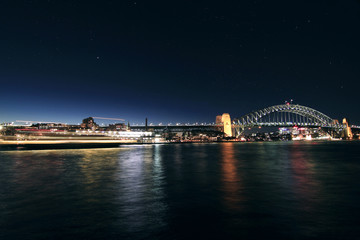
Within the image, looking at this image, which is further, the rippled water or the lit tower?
the lit tower

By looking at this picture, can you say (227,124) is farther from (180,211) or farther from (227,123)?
(180,211)

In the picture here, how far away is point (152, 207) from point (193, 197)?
2.18 meters

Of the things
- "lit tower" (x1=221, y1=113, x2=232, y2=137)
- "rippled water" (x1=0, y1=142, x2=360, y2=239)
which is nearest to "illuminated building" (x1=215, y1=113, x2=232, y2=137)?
"lit tower" (x1=221, y1=113, x2=232, y2=137)

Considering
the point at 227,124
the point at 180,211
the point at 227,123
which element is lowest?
the point at 180,211

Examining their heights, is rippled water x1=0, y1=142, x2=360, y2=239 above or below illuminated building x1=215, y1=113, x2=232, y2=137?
below

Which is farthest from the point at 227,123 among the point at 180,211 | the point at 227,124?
the point at 180,211

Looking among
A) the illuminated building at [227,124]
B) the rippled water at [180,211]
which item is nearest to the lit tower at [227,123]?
the illuminated building at [227,124]

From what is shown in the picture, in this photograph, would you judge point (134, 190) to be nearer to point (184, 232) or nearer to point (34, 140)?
point (184, 232)

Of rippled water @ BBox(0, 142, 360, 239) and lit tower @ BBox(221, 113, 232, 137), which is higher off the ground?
lit tower @ BBox(221, 113, 232, 137)

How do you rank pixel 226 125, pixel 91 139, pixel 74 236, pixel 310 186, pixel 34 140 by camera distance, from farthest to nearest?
pixel 226 125 → pixel 91 139 → pixel 34 140 → pixel 310 186 → pixel 74 236

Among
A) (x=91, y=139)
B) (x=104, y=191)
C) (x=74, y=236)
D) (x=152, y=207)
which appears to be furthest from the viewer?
(x=91, y=139)

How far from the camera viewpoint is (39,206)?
8734 millimetres

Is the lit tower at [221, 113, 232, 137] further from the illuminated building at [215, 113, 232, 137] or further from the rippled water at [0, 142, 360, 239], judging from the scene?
the rippled water at [0, 142, 360, 239]

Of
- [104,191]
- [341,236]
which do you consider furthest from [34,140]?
[341,236]
